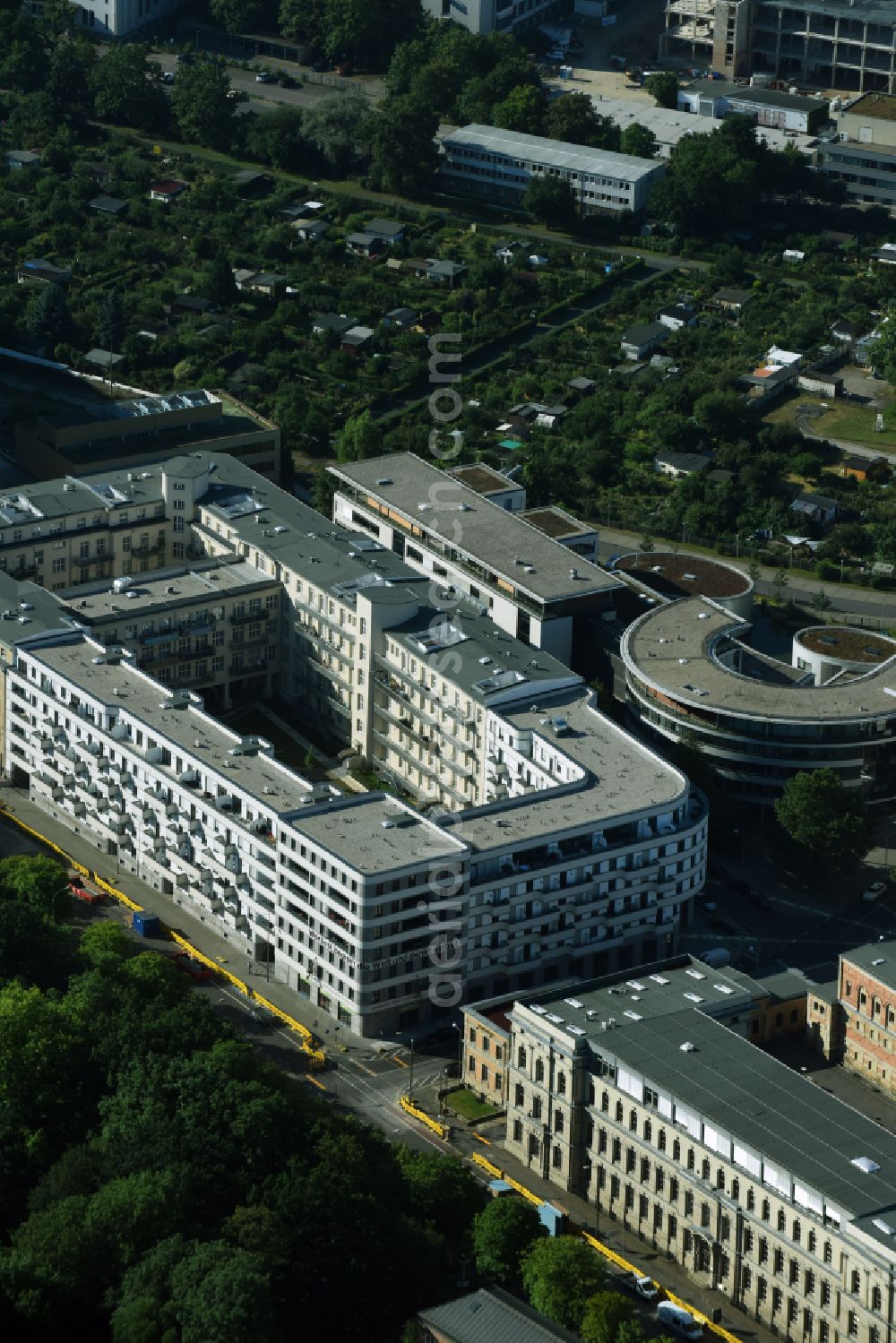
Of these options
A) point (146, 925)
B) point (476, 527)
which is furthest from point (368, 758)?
point (146, 925)

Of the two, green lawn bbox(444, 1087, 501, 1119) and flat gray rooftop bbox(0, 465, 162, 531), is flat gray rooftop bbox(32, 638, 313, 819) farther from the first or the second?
green lawn bbox(444, 1087, 501, 1119)

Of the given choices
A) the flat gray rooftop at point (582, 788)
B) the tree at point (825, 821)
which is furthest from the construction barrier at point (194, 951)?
the tree at point (825, 821)

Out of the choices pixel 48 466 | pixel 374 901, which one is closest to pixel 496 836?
pixel 374 901

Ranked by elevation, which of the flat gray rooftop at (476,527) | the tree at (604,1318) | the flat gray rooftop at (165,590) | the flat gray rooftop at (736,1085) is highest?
the flat gray rooftop at (476,527)

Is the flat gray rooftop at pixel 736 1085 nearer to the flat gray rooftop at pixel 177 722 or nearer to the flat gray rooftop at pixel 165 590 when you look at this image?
the flat gray rooftop at pixel 177 722

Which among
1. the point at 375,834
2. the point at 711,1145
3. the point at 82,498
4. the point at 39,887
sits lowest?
the point at 39,887

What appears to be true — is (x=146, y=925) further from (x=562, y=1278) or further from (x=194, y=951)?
(x=562, y=1278)
